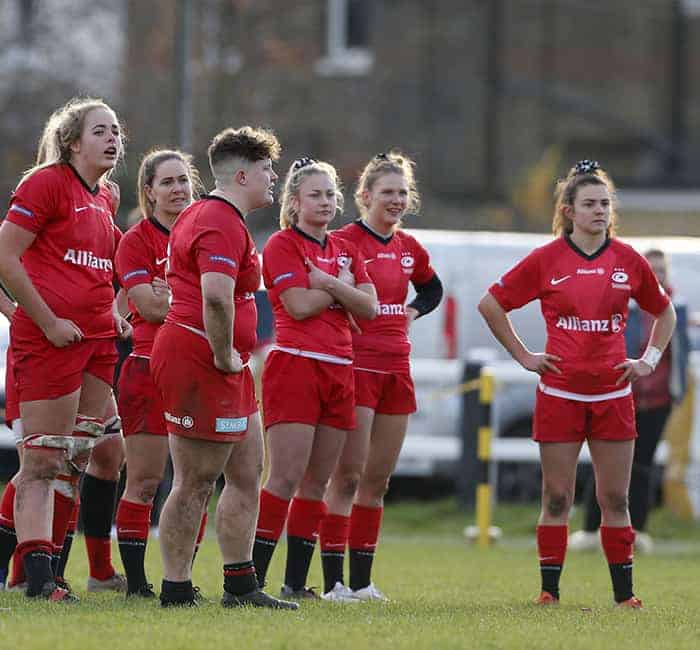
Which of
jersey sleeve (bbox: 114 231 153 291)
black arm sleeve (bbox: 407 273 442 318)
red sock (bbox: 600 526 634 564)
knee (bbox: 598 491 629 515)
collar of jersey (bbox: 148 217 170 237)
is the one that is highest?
collar of jersey (bbox: 148 217 170 237)

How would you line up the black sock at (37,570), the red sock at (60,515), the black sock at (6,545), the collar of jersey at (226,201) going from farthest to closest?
the black sock at (6,545) < the red sock at (60,515) < the black sock at (37,570) < the collar of jersey at (226,201)

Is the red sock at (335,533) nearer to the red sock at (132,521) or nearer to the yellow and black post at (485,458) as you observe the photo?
the red sock at (132,521)

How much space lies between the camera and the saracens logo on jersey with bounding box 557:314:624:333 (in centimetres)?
917

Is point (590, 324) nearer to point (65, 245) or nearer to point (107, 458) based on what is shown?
point (107, 458)

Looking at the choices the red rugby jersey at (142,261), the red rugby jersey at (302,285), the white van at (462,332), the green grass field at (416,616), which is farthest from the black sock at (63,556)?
the white van at (462,332)

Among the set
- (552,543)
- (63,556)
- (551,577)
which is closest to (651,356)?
(552,543)

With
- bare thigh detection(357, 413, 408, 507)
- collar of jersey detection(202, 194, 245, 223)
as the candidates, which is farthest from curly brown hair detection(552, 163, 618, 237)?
collar of jersey detection(202, 194, 245, 223)

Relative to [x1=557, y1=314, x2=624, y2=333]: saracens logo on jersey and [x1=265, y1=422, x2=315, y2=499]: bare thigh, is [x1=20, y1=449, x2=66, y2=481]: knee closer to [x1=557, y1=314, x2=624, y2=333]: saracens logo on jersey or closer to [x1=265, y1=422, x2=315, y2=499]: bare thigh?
[x1=265, y1=422, x2=315, y2=499]: bare thigh

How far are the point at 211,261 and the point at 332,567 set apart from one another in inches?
94.2

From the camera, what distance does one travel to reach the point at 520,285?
9406 mm

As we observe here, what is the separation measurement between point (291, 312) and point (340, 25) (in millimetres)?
23933

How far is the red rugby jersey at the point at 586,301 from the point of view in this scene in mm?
9133

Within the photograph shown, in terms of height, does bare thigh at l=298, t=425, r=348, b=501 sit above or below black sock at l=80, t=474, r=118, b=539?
above

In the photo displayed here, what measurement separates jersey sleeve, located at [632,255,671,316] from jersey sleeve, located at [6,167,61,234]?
3034mm
